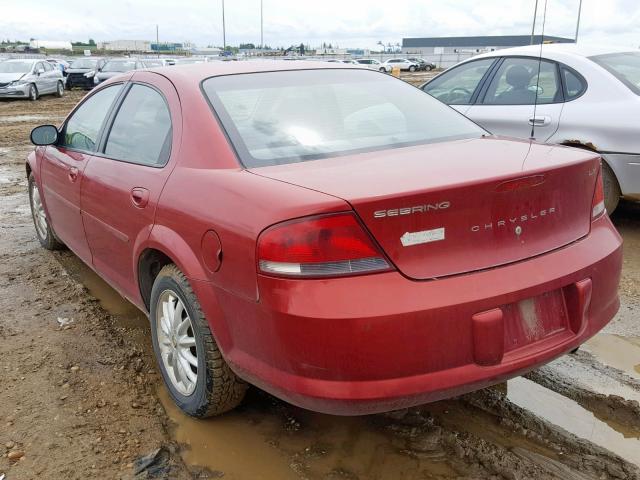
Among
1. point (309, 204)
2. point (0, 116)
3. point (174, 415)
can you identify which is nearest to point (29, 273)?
point (174, 415)

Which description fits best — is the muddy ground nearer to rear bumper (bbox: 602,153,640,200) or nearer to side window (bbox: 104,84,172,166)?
side window (bbox: 104,84,172,166)

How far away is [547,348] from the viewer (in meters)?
2.31

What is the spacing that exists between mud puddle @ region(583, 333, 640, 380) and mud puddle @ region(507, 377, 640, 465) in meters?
0.54

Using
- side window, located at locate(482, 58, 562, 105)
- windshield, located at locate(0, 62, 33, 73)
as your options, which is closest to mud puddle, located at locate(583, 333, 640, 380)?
side window, located at locate(482, 58, 562, 105)

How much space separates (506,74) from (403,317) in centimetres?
458

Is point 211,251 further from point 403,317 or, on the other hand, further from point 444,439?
point 444,439

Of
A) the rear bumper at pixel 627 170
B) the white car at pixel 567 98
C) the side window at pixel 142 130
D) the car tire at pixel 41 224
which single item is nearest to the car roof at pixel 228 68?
the side window at pixel 142 130

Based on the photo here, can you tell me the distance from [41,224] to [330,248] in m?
4.11

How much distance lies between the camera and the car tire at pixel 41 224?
5184mm

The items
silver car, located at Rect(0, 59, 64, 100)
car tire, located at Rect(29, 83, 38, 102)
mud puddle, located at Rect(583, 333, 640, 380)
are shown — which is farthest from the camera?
car tire, located at Rect(29, 83, 38, 102)

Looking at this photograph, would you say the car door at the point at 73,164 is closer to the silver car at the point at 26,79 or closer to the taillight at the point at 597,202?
the taillight at the point at 597,202

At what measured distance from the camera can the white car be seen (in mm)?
5035

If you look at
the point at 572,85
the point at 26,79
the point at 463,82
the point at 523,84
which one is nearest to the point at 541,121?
the point at 572,85

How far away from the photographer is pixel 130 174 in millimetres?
3158
